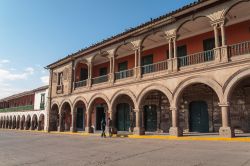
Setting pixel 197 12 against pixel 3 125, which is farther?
pixel 3 125

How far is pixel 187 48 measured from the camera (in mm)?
17203

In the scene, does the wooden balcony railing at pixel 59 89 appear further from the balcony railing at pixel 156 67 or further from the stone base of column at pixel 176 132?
the stone base of column at pixel 176 132

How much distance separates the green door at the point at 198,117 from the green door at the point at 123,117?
21.5 ft

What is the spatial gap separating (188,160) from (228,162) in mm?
1186

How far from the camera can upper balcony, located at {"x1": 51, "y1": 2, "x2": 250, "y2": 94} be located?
13.1 meters

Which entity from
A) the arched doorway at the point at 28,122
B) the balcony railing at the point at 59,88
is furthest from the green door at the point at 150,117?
the arched doorway at the point at 28,122

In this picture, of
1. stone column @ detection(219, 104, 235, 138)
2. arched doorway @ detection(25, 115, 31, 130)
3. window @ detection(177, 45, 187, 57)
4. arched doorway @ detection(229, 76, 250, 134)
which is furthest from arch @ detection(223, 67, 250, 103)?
arched doorway @ detection(25, 115, 31, 130)

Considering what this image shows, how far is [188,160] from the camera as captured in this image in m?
7.44

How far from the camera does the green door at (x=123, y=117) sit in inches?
855

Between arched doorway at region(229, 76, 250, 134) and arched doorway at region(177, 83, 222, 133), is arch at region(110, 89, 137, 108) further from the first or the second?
arched doorway at region(229, 76, 250, 134)

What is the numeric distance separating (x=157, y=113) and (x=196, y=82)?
6.29 m

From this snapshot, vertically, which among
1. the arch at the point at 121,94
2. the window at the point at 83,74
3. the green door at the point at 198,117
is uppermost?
the window at the point at 83,74

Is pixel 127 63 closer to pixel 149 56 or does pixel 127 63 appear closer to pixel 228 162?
pixel 149 56

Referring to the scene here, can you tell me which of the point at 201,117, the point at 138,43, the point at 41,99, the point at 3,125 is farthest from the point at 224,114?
the point at 3,125
